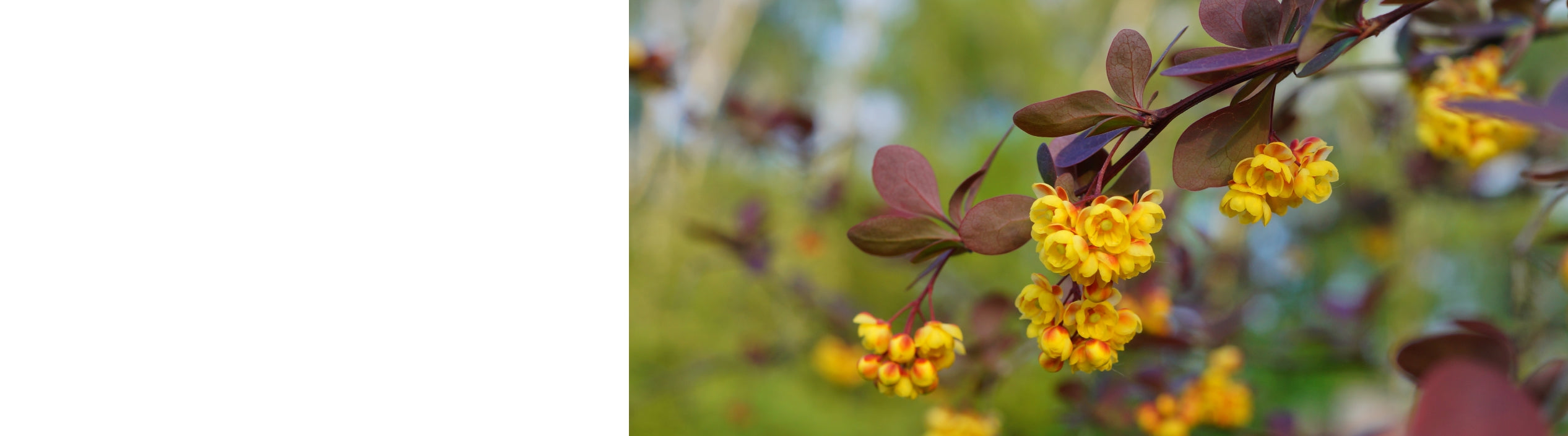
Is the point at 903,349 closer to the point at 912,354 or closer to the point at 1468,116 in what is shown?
the point at 912,354

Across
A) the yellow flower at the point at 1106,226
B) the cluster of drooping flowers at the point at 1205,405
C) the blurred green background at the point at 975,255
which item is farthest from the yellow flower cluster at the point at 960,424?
the yellow flower at the point at 1106,226

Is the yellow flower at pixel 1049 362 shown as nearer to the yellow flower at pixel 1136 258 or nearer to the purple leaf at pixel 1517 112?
the yellow flower at pixel 1136 258

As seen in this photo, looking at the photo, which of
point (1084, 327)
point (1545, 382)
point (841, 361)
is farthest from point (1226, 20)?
point (841, 361)

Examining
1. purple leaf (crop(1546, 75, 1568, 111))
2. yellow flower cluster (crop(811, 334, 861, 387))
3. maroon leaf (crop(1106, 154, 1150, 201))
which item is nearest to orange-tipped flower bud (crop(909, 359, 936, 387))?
maroon leaf (crop(1106, 154, 1150, 201))

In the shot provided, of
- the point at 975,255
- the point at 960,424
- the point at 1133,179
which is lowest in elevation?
the point at 960,424
